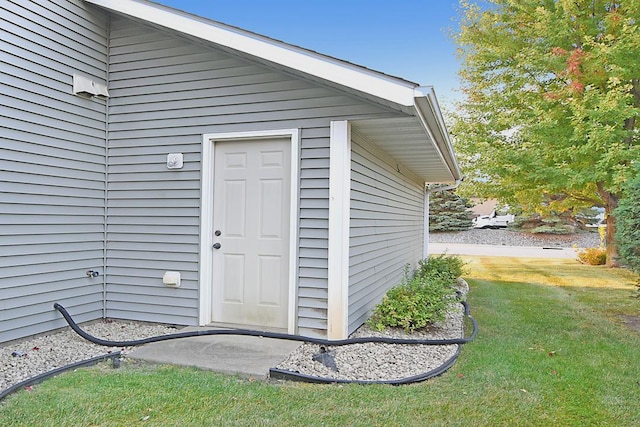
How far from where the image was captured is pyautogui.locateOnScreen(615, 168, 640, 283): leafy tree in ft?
16.4

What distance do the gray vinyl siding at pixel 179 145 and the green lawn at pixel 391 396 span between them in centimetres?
132

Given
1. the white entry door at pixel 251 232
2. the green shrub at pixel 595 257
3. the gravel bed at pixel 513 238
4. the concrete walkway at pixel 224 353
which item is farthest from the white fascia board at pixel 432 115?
the gravel bed at pixel 513 238

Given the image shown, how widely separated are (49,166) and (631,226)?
21.0ft

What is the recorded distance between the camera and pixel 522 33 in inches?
452

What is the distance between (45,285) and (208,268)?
155 centimetres

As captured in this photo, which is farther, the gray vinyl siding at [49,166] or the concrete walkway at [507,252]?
the concrete walkway at [507,252]

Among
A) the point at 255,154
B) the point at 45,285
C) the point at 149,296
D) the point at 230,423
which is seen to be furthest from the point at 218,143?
the point at 230,423

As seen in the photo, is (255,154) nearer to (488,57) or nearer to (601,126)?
(601,126)

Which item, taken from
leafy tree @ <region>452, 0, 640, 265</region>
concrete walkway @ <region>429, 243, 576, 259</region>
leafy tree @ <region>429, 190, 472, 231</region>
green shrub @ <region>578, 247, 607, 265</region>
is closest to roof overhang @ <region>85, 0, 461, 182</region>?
leafy tree @ <region>452, 0, 640, 265</region>

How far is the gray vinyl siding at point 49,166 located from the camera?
391 centimetres

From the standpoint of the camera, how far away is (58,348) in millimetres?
3854

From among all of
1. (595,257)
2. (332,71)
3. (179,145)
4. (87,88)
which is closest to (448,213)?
(595,257)

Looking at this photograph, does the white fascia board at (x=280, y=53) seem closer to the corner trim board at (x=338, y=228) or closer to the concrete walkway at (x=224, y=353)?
the corner trim board at (x=338, y=228)

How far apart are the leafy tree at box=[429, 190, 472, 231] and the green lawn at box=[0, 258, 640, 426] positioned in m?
20.3
